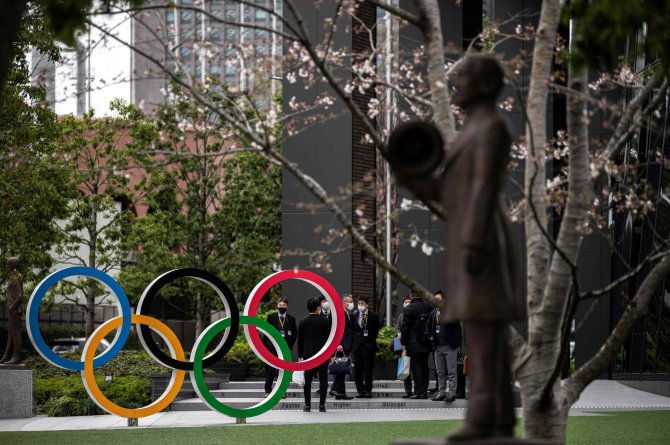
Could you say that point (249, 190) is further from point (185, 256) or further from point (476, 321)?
point (476, 321)

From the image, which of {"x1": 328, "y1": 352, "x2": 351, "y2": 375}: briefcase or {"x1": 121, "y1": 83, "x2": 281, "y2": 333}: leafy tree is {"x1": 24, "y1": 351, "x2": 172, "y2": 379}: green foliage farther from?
{"x1": 121, "y1": 83, "x2": 281, "y2": 333}: leafy tree

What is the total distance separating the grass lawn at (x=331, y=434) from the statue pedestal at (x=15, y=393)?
3783mm

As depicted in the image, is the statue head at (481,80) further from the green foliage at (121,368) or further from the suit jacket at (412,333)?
the green foliage at (121,368)

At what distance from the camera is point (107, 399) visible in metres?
18.8

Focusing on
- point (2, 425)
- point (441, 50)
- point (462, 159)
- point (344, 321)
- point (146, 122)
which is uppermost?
point (146, 122)

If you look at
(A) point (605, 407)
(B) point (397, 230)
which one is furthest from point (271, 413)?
(B) point (397, 230)

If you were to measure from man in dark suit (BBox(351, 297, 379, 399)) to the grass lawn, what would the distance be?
453 cm

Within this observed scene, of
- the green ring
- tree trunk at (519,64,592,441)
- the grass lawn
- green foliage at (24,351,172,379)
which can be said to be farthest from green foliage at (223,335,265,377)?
tree trunk at (519,64,592,441)

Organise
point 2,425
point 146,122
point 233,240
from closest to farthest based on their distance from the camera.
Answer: point 2,425, point 146,122, point 233,240

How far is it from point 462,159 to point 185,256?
3666cm

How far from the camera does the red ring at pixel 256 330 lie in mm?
19188

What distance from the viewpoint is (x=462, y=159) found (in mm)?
6027

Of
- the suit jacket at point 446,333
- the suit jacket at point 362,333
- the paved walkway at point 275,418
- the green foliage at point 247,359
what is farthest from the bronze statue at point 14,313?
the suit jacket at point 446,333

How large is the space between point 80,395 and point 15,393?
1.60 meters
